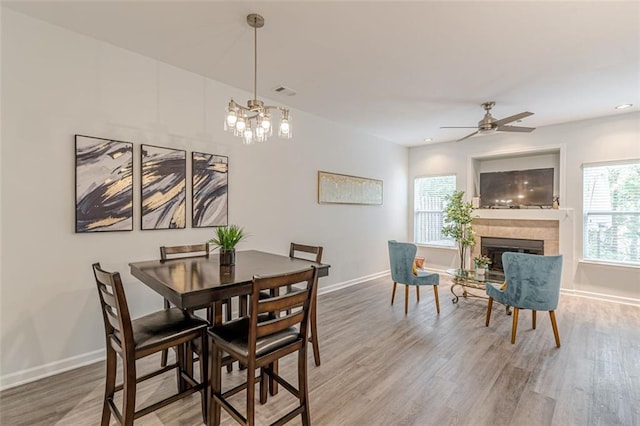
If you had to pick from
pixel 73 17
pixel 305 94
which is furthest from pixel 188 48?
pixel 305 94

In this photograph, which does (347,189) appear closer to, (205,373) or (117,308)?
(205,373)

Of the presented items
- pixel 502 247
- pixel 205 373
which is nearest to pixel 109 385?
pixel 205 373

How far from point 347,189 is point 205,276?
11.8ft

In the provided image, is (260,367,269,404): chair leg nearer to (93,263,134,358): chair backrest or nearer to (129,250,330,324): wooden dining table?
(129,250,330,324): wooden dining table

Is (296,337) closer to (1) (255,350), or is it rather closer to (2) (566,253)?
(1) (255,350)

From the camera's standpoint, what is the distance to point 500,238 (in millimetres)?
5629

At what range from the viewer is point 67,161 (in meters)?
2.54

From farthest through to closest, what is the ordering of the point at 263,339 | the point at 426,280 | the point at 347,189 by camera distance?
the point at 347,189
the point at 426,280
the point at 263,339

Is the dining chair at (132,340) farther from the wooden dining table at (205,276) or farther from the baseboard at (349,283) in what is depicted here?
the baseboard at (349,283)

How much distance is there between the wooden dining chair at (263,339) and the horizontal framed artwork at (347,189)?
309 cm

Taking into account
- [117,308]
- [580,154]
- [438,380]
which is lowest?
[438,380]

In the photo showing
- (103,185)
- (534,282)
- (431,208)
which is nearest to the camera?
(103,185)

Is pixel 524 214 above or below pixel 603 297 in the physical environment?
above

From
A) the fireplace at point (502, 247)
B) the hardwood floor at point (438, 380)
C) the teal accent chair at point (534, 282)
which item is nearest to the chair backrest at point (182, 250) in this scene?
the hardwood floor at point (438, 380)
